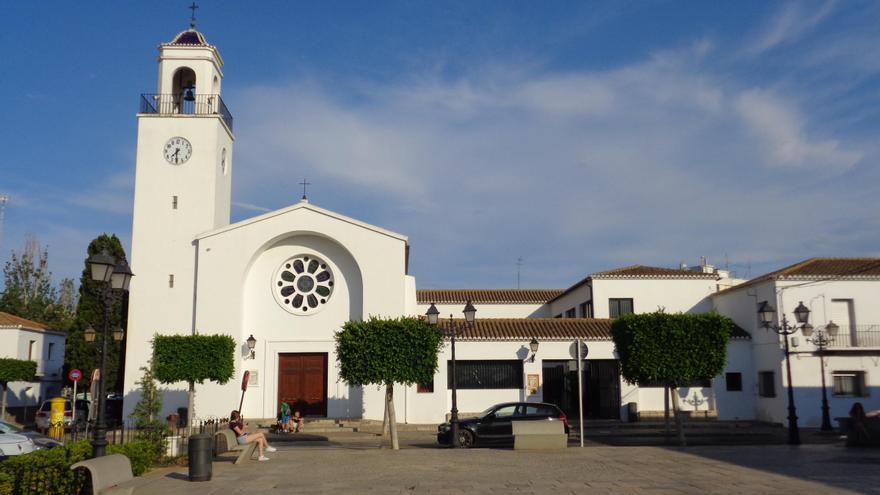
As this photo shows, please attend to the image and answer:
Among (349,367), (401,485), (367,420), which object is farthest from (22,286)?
(401,485)

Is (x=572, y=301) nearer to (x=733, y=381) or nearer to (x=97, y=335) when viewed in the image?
(x=733, y=381)

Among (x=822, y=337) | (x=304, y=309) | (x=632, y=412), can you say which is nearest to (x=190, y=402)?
(x=304, y=309)

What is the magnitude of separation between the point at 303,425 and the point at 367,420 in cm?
262

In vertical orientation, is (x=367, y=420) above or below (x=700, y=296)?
below

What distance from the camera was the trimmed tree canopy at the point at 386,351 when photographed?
A: 22297 millimetres

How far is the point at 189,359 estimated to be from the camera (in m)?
27.3

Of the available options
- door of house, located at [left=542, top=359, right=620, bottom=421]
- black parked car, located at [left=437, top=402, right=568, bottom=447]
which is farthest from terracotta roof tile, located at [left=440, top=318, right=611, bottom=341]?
black parked car, located at [left=437, top=402, right=568, bottom=447]

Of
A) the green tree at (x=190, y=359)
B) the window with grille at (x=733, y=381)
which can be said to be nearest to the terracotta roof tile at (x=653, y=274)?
the window with grille at (x=733, y=381)

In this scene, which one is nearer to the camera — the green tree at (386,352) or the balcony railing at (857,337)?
the green tree at (386,352)

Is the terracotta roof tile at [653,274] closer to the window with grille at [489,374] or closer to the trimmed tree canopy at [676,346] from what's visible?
the window with grille at [489,374]

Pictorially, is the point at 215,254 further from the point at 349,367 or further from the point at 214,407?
the point at 349,367

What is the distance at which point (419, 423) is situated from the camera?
30.0 metres

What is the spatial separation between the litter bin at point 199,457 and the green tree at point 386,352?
8437 millimetres

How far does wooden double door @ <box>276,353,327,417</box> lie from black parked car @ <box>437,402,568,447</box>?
10484 millimetres
